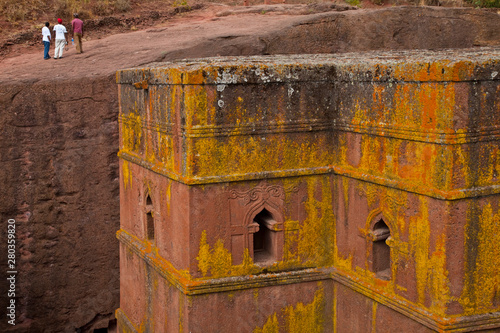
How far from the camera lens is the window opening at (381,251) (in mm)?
6227

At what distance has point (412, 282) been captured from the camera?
578 centimetres

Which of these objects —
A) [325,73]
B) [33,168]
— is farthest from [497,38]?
[33,168]

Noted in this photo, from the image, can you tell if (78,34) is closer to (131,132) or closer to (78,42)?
(78,42)

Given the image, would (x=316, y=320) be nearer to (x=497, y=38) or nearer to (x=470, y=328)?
(x=470, y=328)

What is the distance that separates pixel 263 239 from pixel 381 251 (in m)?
1.33

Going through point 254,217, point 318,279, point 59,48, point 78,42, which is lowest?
point 318,279

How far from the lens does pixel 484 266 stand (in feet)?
18.3

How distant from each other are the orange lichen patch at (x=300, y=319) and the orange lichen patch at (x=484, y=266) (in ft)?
A: 5.79

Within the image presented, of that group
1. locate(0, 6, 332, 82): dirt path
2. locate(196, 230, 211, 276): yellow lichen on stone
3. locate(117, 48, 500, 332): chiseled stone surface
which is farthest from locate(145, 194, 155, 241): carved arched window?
locate(0, 6, 332, 82): dirt path

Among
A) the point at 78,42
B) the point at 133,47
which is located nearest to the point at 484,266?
the point at 133,47

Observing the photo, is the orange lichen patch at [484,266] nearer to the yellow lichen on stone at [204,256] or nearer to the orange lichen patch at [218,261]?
the orange lichen patch at [218,261]

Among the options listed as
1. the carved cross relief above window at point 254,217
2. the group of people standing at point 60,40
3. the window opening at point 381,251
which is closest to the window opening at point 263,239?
the carved cross relief above window at point 254,217

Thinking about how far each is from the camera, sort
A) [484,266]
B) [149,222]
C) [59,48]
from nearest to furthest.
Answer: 1. [484,266]
2. [149,222]
3. [59,48]

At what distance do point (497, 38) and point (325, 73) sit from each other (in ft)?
22.6
